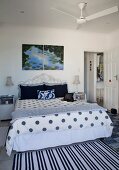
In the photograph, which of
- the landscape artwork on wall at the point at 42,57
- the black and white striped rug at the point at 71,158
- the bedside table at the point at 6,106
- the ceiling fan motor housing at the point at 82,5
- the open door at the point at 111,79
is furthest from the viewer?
the open door at the point at 111,79

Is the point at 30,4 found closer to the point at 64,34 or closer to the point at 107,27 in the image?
the point at 64,34

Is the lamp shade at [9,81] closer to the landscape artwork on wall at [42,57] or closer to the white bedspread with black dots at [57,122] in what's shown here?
the landscape artwork on wall at [42,57]

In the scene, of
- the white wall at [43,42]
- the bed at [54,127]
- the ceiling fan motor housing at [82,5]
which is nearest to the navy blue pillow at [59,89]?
the white wall at [43,42]

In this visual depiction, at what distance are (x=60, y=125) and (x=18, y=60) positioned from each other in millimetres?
2706

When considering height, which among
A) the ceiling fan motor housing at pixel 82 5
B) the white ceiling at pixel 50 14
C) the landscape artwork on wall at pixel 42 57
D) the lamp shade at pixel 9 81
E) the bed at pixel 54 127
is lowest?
the bed at pixel 54 127

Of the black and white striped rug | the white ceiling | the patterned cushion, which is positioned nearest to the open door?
the white ceiling

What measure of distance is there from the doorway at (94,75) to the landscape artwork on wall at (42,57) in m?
2.08

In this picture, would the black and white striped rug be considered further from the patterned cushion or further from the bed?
the patterned cushion

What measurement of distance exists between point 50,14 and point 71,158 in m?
3.00

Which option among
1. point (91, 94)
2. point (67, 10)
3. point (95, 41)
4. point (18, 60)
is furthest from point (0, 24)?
point (91, 94)

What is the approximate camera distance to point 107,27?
4.91m

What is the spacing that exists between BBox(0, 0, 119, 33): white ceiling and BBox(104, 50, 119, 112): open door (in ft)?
2.70

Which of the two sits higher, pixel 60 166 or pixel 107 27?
pixel 107 27

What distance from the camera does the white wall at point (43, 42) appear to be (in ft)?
15.8
